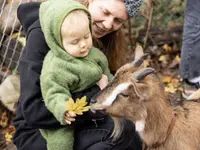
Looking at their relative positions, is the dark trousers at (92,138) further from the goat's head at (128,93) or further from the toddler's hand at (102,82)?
the goat's head at (128,93)

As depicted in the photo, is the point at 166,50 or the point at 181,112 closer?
the point at 181,112

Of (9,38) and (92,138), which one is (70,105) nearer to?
(92,138)

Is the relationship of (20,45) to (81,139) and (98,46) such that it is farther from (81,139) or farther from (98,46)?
(81,139)

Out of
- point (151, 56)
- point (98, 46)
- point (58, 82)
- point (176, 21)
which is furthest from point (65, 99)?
point (176, 21)

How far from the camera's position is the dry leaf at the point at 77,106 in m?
2.95

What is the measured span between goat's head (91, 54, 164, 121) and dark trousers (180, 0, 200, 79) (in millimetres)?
1588

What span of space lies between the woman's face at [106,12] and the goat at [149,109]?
573 millimetres

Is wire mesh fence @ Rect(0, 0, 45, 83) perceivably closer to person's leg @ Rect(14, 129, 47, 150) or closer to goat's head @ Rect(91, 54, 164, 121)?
person's leg @ Rect(14, 129, 47, 150)

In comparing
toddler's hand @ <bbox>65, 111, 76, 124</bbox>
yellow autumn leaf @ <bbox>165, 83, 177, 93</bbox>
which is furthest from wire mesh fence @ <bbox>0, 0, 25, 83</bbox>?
toddler's hand @ <bbox>65, 111, 76, 124</bbox>

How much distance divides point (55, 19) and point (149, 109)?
961 millimetres

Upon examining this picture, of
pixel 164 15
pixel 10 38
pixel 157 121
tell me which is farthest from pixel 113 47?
pixel 164 15

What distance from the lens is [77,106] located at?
2.99 meters

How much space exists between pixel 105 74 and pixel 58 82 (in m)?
0.53

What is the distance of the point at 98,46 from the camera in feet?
12.6
